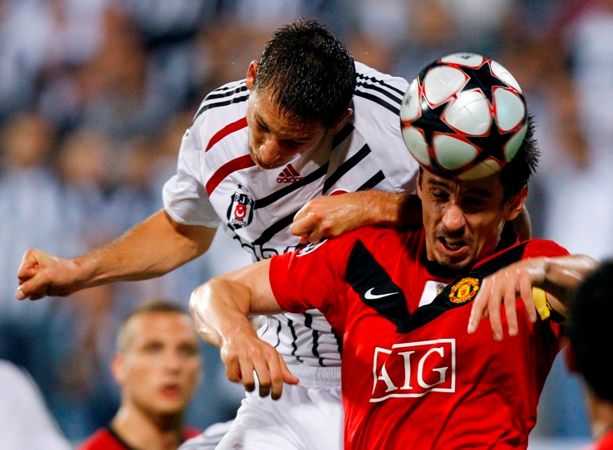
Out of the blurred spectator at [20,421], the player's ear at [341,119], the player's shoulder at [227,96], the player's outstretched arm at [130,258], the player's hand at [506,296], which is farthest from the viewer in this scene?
the blurred spectator at [20,421]

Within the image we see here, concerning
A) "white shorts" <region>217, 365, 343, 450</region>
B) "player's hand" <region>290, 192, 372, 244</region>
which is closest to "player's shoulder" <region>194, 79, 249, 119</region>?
"player's hand" <region>290, 192, 372, 244</region>

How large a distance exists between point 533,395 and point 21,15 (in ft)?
16.9

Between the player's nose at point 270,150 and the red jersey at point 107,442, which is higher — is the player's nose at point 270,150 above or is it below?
above

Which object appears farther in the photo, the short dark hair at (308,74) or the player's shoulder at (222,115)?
the player's shoulder at (222,115)

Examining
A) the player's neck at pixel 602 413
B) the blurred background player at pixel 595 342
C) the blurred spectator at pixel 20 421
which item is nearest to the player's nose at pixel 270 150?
the blurred background player at pixel 595 342

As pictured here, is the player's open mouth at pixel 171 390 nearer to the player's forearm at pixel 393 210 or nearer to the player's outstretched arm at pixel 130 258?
the player's outstretched arm at pixel 130 258

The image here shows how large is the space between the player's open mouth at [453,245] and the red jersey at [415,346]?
0.07m

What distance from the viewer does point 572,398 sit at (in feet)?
18.4

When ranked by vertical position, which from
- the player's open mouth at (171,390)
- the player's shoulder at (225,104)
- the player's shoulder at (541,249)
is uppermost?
the player's shoulder at (225,104)

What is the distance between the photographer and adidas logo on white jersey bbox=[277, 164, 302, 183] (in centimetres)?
336

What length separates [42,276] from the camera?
3.56m

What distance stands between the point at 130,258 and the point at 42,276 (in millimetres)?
395

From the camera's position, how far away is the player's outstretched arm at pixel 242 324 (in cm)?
261

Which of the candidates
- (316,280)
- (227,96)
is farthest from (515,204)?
(227,96)
